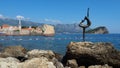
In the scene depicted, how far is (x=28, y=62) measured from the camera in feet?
42.6

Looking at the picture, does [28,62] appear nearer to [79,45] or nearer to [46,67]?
[46,67]

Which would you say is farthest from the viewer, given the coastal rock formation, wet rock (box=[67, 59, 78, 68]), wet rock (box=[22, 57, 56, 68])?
wet rock (box=[67, 59, 78, 68])

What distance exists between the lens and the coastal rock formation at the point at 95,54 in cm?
2573

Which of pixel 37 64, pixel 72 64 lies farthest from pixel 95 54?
pixel 37 64

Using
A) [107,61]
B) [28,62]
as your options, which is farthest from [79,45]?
[28,62]

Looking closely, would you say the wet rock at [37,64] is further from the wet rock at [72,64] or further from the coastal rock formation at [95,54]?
the coastal rock formation at [95,54]

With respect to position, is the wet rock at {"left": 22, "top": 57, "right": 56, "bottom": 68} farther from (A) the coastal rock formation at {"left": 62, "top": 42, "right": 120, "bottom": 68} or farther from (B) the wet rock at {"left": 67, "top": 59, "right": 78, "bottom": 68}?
(A) the coastal rock formation at {"left": 62, "top": 42, "right": 120, "bottom": 68}

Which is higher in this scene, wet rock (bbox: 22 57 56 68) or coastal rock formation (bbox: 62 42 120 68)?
wet rock (bbox: 22 57 56 68)

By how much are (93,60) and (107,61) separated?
1124 mm

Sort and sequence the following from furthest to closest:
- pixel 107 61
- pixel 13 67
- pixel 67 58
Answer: pixel 67 58
pixel 107 61
pixel 13 67

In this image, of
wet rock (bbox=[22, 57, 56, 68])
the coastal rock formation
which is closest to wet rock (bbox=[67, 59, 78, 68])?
the coastal rock formation

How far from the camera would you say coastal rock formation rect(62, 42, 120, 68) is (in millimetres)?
25734

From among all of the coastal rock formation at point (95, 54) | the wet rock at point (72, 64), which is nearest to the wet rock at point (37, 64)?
the wet rock at point (72, 64)

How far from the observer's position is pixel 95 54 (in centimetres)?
2573
